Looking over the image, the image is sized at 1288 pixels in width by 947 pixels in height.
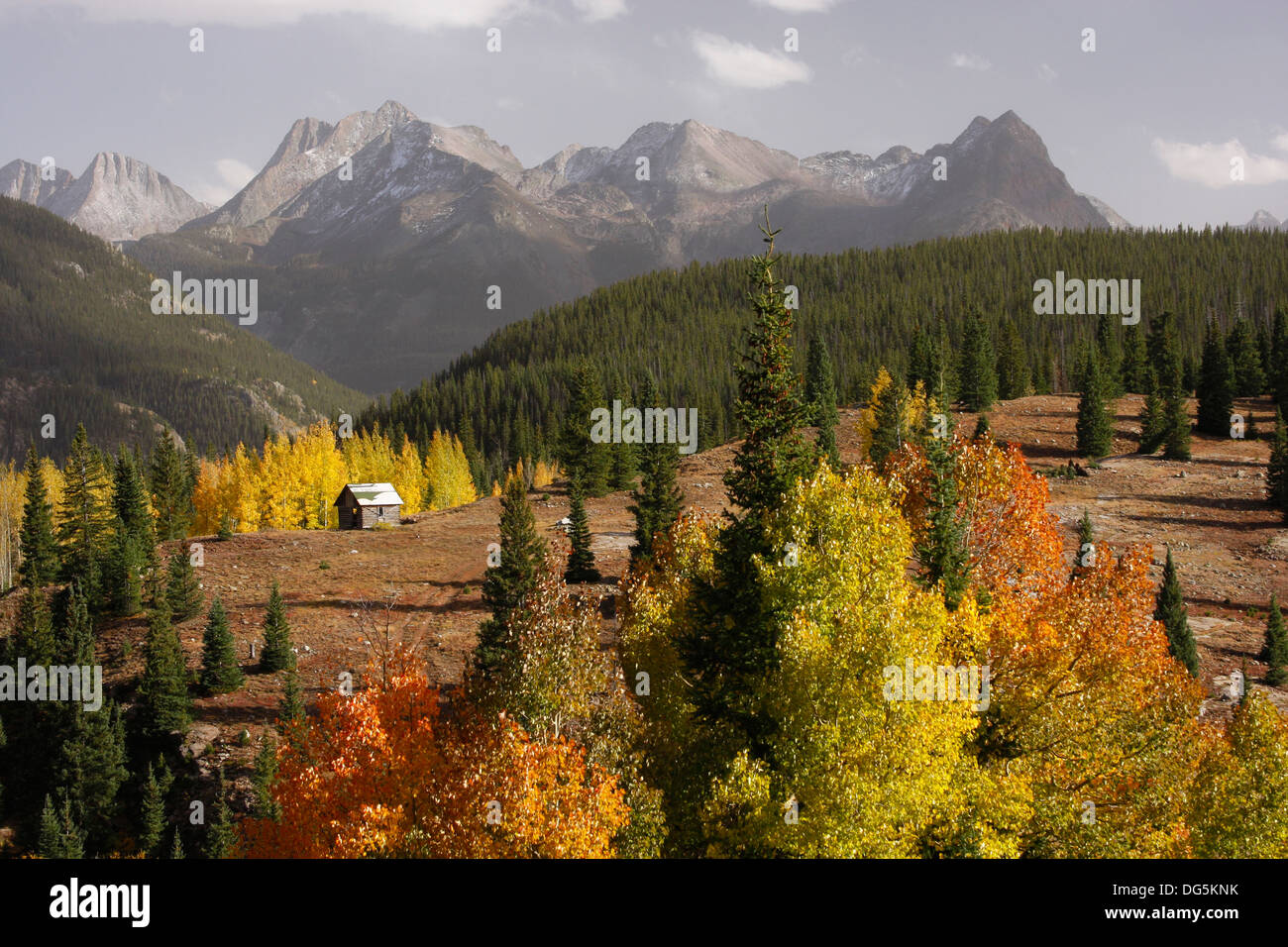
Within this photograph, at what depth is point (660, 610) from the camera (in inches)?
1355

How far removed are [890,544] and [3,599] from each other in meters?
78.2

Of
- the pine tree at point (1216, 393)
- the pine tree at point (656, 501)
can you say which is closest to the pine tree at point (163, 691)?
the pine tree at point (656, 501)

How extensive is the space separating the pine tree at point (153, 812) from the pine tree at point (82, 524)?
87.8 ft

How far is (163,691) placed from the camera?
47.9m

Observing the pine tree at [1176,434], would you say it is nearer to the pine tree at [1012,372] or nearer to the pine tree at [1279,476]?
the pine tree at [1279,476]

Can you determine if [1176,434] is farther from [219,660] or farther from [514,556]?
[219,660]

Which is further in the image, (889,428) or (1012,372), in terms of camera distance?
(1012,372)

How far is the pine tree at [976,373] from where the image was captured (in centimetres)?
12031

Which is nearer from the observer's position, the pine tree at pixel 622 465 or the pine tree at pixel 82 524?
the pine tree at pixel 82 524

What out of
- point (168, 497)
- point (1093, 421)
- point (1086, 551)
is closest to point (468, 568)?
point (1086, 551)

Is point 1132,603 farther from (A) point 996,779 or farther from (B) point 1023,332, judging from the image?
(B) point 1023,332

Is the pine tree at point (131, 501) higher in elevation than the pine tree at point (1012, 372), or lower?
lower

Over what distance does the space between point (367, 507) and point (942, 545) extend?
69.9 m

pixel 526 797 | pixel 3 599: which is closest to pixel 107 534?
pixel 3 599
